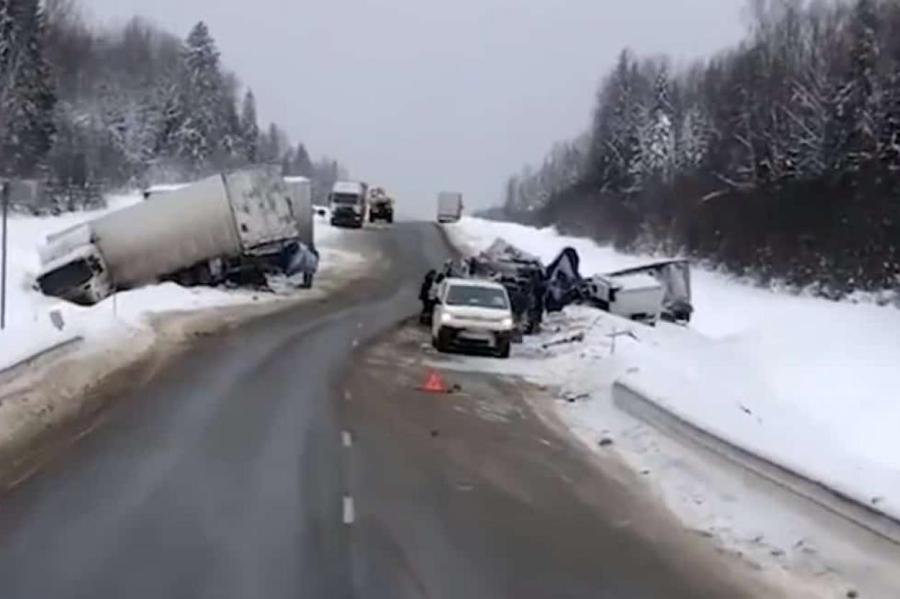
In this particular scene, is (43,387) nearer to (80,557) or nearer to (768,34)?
(80,557)

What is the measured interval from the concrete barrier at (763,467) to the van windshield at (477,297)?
10.4m

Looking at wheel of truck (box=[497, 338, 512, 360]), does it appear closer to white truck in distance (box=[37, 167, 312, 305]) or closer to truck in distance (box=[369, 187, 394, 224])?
white truck in distance (box=[37, 167, 312, 305])

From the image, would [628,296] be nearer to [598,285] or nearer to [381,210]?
[598,285]

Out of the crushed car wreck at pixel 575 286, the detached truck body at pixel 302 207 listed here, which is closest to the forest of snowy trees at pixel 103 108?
the detached truck body at pixel 302 207

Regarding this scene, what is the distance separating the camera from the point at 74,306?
3900 cm

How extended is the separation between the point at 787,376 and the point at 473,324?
14.7 m

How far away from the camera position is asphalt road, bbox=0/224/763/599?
10.2 meters

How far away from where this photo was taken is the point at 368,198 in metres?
102

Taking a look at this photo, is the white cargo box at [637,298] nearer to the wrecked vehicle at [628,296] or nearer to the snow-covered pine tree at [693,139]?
the wrecked vehicle at [628,296]

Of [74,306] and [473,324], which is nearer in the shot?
[473,324]

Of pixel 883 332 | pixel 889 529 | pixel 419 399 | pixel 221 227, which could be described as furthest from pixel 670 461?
pixel 883 332

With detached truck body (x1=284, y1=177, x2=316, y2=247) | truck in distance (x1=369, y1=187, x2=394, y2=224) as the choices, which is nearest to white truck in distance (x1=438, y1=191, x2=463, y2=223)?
truck in distance (x1=369, y1=187, x2=394, y2=224)

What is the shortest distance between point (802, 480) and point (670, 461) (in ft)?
11.0

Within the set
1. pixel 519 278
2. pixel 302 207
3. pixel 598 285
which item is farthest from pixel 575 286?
pixel 302 207
